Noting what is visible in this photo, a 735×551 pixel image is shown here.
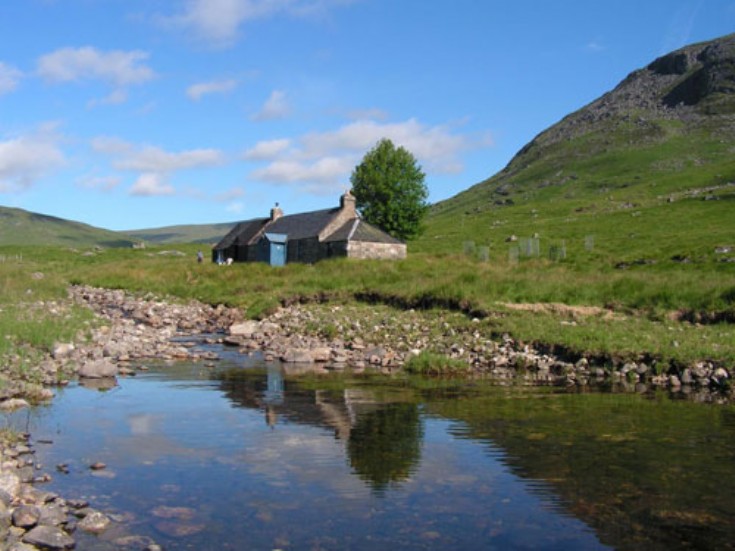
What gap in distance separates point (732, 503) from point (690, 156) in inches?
6208

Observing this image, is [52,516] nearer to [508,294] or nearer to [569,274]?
[508,294]

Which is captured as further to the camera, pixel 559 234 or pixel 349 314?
pixel 559 234

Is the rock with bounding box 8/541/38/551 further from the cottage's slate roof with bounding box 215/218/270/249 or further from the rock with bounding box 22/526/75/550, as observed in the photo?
the cottage's slate roof with bounding box 215/218/270/249

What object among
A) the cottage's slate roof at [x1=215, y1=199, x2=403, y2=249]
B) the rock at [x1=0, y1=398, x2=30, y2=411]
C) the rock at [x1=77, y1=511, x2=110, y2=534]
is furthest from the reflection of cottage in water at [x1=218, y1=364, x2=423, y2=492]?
the cottage's slate roof at [x1=215, y1=199, x2=403, y2=249]

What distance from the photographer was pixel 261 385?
736 inches

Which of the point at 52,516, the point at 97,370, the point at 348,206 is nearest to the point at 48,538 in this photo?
the point at 52,516

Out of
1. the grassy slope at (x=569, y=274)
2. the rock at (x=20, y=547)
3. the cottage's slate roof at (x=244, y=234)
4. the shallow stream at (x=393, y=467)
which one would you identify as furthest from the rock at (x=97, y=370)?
the cottage's slate roof at (x=244, y=234)

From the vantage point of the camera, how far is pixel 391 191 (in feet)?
233

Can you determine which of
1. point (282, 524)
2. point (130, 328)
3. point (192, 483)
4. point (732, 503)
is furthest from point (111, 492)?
point (130, 328)

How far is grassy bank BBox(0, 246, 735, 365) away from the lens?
22.2 metres

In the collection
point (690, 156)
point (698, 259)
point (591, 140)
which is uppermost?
point (591, 140)

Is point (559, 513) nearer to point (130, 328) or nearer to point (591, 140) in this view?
point (130, 328)

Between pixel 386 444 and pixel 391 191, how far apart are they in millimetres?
59814

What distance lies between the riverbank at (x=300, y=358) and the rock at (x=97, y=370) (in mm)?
28
